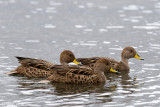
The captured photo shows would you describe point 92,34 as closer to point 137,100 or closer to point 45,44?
point 45,44

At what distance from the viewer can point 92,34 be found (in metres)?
23.2

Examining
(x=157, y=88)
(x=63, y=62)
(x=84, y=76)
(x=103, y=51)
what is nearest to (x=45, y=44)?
(x=103, y=51)


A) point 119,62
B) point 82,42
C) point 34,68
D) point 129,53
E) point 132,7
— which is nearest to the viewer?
point 34,68

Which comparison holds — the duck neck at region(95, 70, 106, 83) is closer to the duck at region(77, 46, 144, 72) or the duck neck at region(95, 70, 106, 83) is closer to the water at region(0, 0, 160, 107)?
the water at region(0, 0, 160, 107)

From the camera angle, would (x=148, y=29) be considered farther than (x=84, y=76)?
Yes

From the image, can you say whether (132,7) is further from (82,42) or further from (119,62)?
(119,62)

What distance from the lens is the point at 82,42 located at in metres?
21.4

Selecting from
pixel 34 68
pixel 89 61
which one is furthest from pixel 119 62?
pixel 34 68

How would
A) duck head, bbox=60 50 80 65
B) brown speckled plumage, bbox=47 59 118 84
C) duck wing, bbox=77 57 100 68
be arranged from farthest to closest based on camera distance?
duck wing, bbox=77 57 100 68 < duck head, bbox=60 50 80 65 < brown speckled plumage, bbox=47 59 118 84

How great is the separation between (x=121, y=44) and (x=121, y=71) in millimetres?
3992

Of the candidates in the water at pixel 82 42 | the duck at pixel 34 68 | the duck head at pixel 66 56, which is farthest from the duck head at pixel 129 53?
the duck at pixel 34 68

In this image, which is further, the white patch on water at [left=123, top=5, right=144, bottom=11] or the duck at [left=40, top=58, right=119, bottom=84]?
the white patch on water at [left=123, top=5, right=144, bottom=11]

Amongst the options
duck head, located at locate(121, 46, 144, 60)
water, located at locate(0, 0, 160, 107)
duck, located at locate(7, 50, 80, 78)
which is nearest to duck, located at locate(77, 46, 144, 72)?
duck head, located at locate(121, 46, 144, 60)

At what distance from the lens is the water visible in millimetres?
13352
